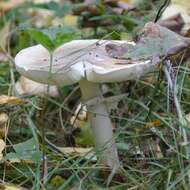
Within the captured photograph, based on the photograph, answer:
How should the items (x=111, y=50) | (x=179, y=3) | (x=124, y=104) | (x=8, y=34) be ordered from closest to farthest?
(x=111, y=50) → (x=124, y=104) → (x=179, y=3) → (x=8, y=34)

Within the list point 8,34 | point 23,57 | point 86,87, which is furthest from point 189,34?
point 8,34

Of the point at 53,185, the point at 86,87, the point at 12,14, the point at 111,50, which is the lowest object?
the point at 12,14

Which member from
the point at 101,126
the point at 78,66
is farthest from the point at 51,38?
the point at 101,126

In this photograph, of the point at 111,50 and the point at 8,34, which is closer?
the point at 111,50

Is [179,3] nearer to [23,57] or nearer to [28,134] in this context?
[28,134]

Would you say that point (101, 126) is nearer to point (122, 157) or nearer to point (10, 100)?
point (122, 157)

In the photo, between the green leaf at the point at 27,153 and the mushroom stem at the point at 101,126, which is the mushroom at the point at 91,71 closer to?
the mushroom stem at the point at 101,126

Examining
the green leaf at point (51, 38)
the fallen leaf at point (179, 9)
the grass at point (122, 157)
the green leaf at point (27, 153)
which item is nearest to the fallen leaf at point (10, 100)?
the grass at point (122, 157)

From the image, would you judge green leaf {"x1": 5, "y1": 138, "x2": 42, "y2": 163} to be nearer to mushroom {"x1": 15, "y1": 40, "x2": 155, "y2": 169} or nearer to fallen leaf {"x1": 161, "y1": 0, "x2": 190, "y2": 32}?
mushroom {"x1": 15, "y1": 40, "x2": 155, "y2": 169}
